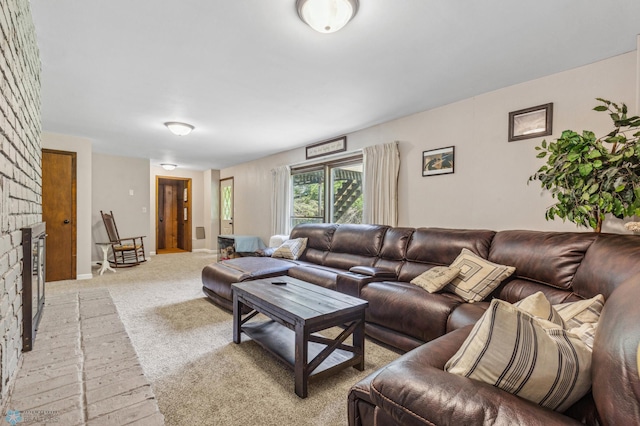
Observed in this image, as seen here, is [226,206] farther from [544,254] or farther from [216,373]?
[544,254]

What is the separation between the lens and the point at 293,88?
2.87 meters

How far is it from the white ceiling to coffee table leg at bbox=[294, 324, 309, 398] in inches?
76.5

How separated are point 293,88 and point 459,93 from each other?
1.66m

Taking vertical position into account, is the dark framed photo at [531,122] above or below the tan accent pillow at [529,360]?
above

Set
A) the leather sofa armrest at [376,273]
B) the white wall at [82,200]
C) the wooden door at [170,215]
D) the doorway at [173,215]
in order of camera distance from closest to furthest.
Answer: the leather sofa armrest at [376,273]
the white wall at [82,200]
the doorway at [173,215]
the wooden door at [170,215]

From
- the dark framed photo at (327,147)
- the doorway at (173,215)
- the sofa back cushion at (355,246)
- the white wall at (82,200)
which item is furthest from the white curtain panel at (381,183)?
the doorway at (173,215)

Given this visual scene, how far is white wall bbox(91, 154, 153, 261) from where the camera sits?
602cm

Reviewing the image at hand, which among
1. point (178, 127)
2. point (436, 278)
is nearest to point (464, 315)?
point (436, 278)

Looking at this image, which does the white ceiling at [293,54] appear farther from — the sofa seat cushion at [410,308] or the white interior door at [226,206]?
the white interior door at [226,206]

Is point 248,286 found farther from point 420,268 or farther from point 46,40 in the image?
point 46,40

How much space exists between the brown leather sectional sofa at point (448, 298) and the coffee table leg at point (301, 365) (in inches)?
24.4

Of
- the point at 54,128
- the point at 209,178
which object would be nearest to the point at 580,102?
the point at 54,128

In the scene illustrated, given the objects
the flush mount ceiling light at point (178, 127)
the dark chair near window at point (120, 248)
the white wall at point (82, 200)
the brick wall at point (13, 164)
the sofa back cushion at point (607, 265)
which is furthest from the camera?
the dark chair near window at point (120, 248)

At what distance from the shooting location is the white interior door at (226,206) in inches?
300
